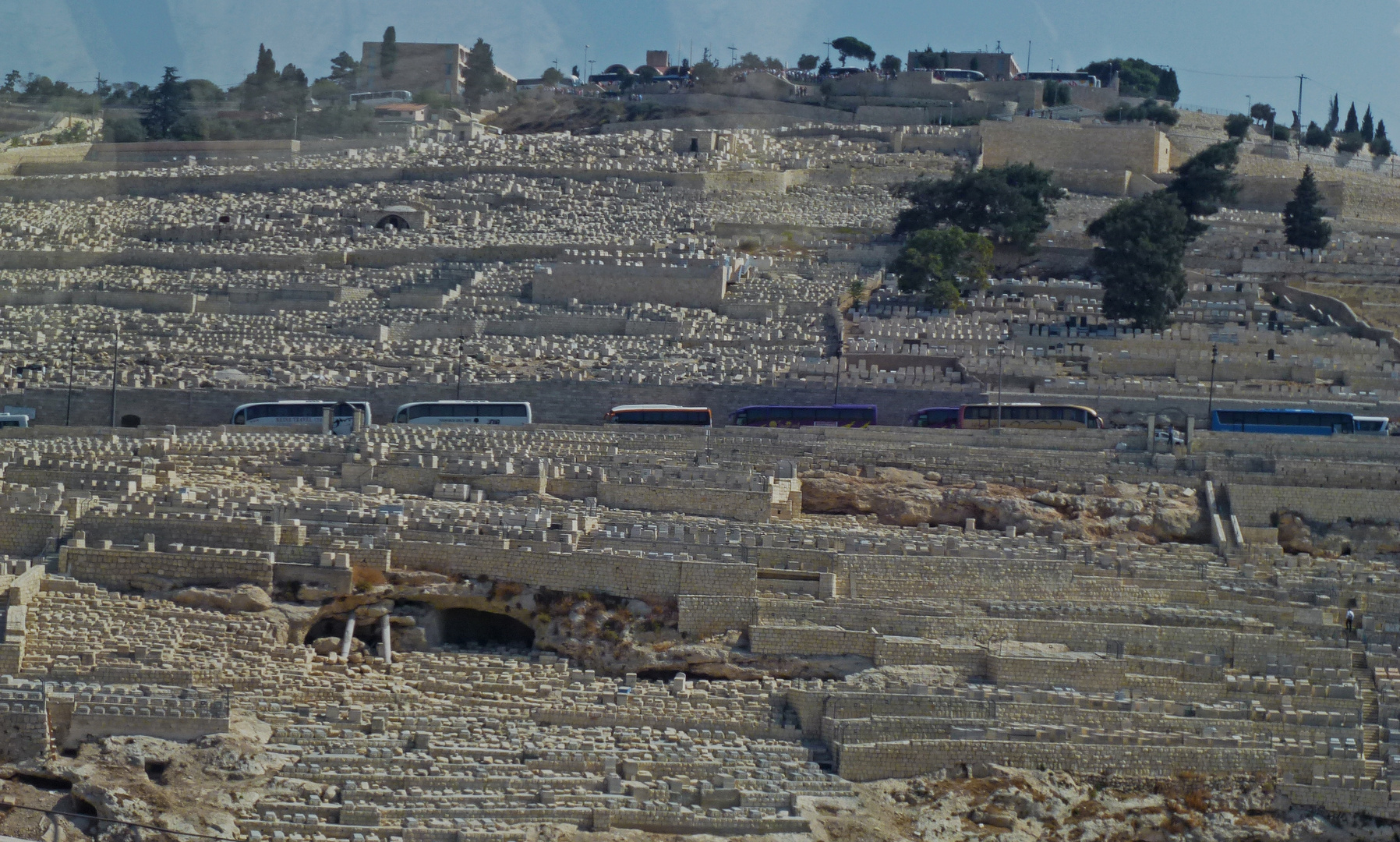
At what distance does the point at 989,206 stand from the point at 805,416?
556 inches

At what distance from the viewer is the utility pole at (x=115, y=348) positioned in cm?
3975

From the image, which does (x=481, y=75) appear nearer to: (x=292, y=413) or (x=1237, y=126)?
(x=1237, y=126)

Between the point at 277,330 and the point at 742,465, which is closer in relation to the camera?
the point at 742,465

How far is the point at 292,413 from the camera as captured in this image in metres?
38.6

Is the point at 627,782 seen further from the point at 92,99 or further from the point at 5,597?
the point at 92,99

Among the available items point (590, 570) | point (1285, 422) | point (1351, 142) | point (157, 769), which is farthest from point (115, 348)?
point (1351, 142)

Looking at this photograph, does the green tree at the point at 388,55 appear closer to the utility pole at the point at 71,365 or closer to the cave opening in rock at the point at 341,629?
the utility pole at the point at 71,365

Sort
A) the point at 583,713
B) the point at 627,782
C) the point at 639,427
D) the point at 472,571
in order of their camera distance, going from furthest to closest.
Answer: the point at 639,427
the point at 472,571
the point at 583,713
the point at 627,782

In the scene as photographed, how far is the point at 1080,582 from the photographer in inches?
1206

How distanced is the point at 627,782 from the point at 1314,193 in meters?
33.7

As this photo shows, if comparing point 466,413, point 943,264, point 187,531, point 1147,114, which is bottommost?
point 187,531

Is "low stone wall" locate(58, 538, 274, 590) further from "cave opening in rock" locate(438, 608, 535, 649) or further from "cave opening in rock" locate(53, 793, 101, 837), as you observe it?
"cave opening in rock" locate(53, 793, 101, 837)

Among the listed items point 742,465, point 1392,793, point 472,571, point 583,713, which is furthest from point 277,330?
point 1392,793

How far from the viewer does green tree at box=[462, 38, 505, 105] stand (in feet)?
250
